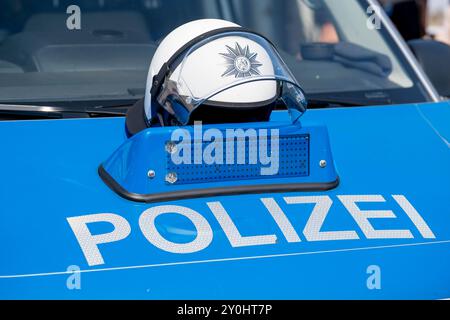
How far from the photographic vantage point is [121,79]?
116 inches

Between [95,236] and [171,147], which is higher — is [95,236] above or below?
below

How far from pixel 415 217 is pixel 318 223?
0.91 ft

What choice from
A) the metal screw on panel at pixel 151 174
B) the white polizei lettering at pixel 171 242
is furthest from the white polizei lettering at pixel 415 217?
the metal screw on panel at pixel 151 174

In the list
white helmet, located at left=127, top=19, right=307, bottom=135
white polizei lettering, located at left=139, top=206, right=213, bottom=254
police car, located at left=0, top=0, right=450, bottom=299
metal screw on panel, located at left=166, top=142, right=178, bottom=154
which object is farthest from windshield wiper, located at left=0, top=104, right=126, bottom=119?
white polizei lettering, located at left=139, top=206, right=213, bottom=254

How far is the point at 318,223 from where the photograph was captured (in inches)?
86.7

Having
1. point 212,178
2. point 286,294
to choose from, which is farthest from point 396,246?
point 212,178

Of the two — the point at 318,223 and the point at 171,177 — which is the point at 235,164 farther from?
the point at 318,223

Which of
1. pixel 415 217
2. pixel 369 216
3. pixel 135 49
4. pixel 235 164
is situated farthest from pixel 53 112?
pixel 415 217

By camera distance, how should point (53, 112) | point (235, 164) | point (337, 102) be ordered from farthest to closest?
point (337, 102) → point (53, 112) → point (235, 164)

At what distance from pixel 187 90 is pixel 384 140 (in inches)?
26.6

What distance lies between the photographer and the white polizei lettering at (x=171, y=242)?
2.09m

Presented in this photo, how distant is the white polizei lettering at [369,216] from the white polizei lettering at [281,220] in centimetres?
18

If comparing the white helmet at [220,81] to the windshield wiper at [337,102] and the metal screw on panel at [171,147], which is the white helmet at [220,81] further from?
the windshield wiper at [337,102]
